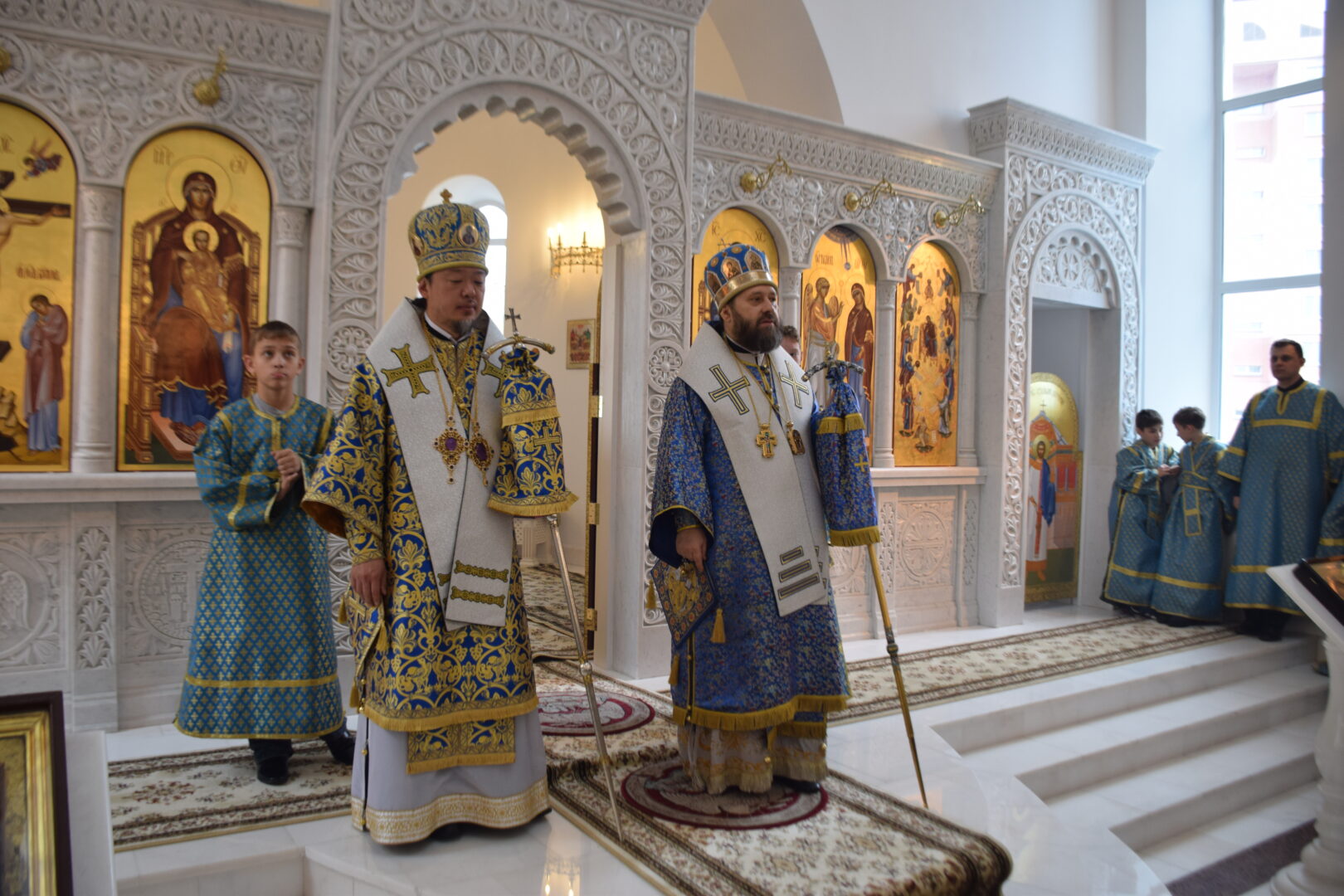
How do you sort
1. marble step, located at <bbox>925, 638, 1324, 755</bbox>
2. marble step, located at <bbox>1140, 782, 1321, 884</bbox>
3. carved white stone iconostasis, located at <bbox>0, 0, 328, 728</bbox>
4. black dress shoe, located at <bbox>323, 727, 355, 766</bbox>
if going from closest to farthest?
black dress shoe, located at <bbox>323, 727, 355, 766</bbox> → carved white stone iconostasis, located at <bbox>0, 0, 328, 728</bbox> → marble step, located at <bbox>1140, 782, 1321, 884</bbox> → marble step, located at <bbox>925, 638, 1324, 755</bbox>

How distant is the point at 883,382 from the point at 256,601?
4532mm

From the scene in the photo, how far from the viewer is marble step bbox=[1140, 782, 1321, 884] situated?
4.66 metres

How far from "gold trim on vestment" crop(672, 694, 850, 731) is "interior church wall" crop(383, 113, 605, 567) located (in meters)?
5.88

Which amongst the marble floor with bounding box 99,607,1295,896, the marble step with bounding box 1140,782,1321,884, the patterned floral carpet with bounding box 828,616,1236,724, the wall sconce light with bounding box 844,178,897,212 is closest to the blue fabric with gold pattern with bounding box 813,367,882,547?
the marble floor with bounding box 99,607,1295,896

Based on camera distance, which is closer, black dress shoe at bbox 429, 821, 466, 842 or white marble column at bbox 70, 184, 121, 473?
black dress shoe at bbox 429, 821, 466, 842

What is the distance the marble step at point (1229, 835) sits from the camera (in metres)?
4.66

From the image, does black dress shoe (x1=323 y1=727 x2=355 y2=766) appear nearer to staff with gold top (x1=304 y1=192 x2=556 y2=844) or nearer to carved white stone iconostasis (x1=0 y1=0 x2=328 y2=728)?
staff with gold top (x1=304 y1=192 x2=556 y2=844)

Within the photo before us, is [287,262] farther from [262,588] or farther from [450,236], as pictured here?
[450,236]

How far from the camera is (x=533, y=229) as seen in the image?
32.0 ft

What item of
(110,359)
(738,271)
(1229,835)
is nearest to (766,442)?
(738,271)

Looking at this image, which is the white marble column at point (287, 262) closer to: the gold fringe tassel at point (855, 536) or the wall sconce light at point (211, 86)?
the wall sconce light at point (211, 86)

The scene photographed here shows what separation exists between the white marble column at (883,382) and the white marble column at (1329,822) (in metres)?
3.07

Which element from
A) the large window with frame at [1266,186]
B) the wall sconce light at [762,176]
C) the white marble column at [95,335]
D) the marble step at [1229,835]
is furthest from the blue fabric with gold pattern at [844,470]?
the large window with frame at [1266,186]

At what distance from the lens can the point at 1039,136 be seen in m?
7.48
